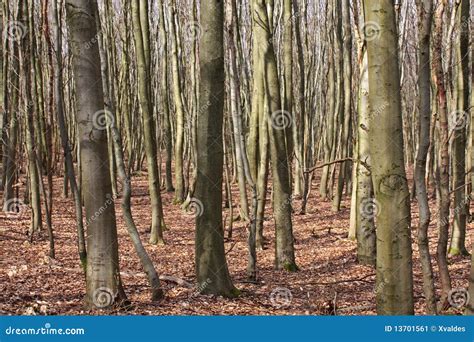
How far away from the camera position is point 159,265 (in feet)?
27.1

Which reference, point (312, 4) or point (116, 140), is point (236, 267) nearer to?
point (116, 140)

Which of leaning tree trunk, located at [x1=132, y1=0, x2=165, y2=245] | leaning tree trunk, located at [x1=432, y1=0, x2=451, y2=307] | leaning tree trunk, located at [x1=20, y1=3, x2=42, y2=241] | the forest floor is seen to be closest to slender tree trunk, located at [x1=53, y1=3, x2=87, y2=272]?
the forest floor

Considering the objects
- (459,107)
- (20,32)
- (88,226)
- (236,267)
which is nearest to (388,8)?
(88,226)

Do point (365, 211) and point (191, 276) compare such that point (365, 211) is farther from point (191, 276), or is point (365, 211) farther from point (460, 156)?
point (191, 276)

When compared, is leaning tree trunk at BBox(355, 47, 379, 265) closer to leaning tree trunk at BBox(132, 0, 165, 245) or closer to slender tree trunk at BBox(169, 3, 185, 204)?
leaning tree trunk at BBox(132, 0, 165, 245)

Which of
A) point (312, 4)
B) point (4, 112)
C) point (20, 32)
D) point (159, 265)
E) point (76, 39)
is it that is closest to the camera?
point (76, 39)

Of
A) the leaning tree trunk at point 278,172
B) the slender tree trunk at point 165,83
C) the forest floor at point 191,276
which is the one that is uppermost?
the slender tree trunk at point 165,83

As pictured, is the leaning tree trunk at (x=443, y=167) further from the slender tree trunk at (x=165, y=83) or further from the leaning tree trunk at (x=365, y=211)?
the slender tree trunk at (x=165, y=83)

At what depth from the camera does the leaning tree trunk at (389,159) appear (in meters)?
3.64

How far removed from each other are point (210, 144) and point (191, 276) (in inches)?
91.3

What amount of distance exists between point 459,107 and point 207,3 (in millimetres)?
5417

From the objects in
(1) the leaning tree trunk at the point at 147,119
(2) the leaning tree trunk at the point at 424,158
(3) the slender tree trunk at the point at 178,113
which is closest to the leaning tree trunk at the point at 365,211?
(1) the leaning tree trunk at the point at 147,119

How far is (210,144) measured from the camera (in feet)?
18.6

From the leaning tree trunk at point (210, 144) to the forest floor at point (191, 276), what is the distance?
47cm
